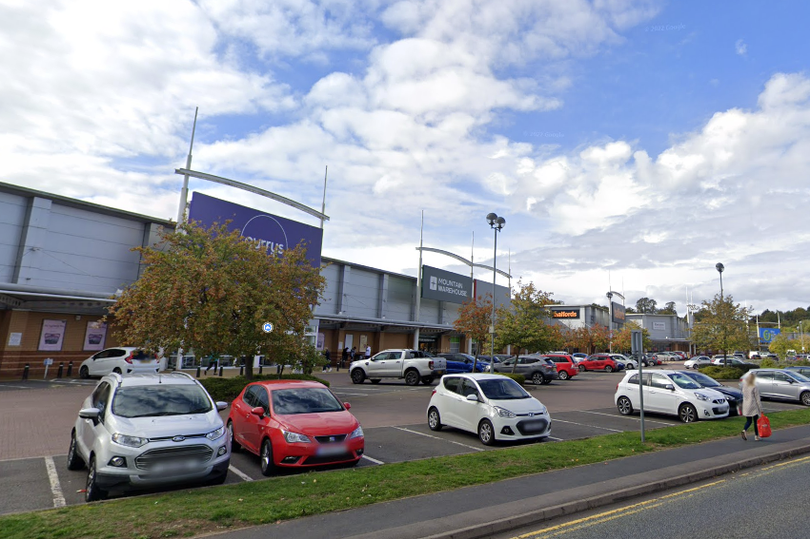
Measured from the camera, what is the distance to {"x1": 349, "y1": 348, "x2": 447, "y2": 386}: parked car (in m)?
25.5

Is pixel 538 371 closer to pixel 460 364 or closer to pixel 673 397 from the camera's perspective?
pixel 460 364

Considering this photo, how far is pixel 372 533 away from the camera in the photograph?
18.5 ft

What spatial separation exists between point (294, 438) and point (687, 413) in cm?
Result: 1237

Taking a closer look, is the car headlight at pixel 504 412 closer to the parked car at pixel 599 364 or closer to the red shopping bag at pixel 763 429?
the red shopping bag at pixel 763 429

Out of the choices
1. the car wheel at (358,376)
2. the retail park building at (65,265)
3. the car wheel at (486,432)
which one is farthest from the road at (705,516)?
the car wheel at (358,376)

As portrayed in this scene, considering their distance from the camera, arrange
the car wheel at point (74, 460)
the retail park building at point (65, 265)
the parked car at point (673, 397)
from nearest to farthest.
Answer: the car wheel at point (74, 460) → the parked car at point (673, 397) → the retail park building at point (65, 265)

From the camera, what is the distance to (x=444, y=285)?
48.3m

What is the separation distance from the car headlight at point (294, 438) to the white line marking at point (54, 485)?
3044 mm

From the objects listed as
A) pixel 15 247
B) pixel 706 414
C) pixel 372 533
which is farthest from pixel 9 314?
pixel 706 414

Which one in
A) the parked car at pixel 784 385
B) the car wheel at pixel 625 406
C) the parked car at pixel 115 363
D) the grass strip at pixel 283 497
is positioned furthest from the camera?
the parked car at pixel 115 363

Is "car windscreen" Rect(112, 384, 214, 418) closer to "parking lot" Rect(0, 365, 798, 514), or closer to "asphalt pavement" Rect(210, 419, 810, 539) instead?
"parking lot" Rect(0, 365, 798, 514)

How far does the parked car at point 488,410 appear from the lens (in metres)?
11.0

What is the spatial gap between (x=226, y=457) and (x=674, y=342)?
108592mm

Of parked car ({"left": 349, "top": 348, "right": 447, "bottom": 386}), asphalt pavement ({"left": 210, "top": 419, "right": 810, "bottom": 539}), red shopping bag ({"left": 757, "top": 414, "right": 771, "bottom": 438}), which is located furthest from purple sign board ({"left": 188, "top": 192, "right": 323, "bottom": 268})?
red shopping bag ({"left": 757, "top": 414, "right": 771, "bottom": 438})
